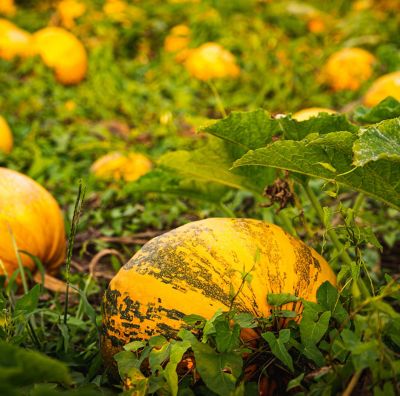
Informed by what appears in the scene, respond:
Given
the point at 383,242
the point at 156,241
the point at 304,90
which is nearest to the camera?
the point at 156,241

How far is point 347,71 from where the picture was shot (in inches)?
188

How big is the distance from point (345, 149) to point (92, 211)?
6.06 ft

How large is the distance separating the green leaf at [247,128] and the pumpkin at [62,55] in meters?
3.30

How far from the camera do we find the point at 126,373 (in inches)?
56.5

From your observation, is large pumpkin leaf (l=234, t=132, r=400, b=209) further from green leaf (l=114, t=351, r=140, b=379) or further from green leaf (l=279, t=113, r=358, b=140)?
green leaf (l=114, t=351, r=140, b=379)

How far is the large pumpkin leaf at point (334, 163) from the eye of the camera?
1548 mm

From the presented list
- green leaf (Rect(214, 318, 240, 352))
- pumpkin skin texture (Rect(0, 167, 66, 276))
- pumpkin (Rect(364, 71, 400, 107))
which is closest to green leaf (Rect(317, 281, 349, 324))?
green leaf (Rect(214, 318, 240, 352))

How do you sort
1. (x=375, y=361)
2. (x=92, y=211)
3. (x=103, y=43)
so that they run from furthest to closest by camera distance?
(x=103, y=43), (x=92, y=211), (x=375, y=361)

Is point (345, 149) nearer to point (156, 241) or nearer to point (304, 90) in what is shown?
point (156, 241)

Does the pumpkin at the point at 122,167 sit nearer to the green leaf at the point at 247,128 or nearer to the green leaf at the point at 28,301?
the green leaf at the point at 247,128

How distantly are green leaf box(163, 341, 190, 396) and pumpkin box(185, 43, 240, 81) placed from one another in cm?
365

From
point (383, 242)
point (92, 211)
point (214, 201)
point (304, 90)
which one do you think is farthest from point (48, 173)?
point (304, 90)

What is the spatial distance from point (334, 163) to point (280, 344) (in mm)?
509

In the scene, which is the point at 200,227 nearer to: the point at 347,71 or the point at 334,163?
the point at 334,163
